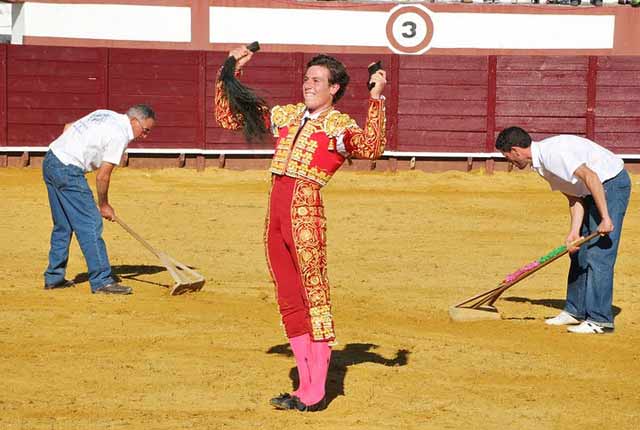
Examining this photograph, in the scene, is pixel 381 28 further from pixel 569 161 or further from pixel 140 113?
pixel 569 161

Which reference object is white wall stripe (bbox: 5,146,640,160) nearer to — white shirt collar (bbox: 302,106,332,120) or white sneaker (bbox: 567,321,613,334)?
white sneaker (bbox: 567,321,613,334)

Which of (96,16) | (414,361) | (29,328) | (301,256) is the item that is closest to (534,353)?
(414,361)

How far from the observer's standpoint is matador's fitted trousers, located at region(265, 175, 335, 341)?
5.43 metres

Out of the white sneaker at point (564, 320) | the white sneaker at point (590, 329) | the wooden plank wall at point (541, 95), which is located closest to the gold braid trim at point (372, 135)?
the white sneaker at point (590, 329)

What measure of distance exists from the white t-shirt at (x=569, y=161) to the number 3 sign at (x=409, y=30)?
1319 centimetres

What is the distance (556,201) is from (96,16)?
8758 mm

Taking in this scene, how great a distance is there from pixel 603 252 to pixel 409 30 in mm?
13315

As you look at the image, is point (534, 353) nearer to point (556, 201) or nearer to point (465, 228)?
point (465, 228)

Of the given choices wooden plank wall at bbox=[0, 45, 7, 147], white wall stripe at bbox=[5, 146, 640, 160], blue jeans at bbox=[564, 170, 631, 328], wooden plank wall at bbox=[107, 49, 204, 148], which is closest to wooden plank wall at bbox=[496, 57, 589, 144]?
white wall stripe at bbox=[5, 146, 640, 160]

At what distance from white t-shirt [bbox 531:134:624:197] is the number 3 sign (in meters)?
13.2

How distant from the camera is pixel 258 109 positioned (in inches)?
220

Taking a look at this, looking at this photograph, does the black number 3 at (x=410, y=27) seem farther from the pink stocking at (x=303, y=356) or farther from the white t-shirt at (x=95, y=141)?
the pink stocking at (x=303, y=356)

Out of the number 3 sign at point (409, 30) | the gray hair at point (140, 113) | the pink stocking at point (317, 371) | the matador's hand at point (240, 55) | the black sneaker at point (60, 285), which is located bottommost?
the black sneaker at point (60, 285)

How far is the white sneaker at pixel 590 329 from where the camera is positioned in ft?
24.6
